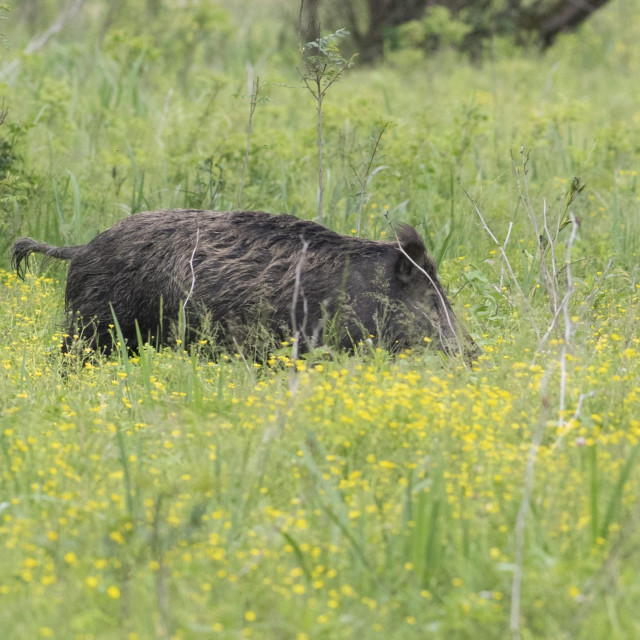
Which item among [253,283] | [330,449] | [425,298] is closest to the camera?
[330,449]

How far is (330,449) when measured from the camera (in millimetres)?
3547

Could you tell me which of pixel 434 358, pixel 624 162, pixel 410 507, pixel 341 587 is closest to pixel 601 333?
pixel 434 358

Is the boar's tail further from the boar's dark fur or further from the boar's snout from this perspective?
the boar's snout

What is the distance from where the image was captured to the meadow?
2.63m

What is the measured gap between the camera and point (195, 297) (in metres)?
Answer: 5.01

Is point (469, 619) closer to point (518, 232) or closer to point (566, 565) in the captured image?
point (566, 565)

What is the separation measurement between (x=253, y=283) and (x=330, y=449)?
1.61 metres

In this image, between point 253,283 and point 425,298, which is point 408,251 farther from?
point 253,283

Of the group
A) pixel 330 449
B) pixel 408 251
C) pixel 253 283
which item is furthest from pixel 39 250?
pixel 330 449

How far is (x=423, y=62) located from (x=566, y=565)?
37.6ft

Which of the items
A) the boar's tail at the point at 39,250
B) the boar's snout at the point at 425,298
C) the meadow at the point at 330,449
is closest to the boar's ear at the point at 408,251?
the boar's snout at the point at 425,298

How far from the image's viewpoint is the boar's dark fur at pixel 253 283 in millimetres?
4902

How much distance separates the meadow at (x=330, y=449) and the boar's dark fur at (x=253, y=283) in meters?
0.20

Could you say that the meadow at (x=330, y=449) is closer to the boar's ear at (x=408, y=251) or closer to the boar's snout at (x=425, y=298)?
the boar's snout at (x=425, y=298)
